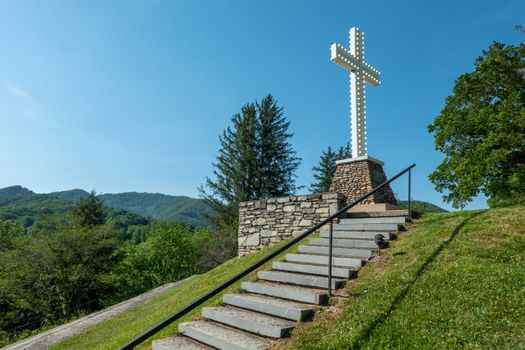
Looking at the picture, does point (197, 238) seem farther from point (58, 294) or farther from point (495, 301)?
point (495, 301)

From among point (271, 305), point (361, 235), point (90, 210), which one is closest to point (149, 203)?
point (90, 210)

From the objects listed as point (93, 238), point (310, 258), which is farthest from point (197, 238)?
point (310, 258)

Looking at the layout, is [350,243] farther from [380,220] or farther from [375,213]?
[375,213]

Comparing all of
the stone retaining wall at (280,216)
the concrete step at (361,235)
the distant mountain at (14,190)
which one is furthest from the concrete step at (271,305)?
the distant mountain at (14,190)

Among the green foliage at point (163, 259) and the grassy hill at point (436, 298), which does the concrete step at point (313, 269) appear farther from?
the green foliage at point (163, 259)

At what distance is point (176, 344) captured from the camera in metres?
4.74

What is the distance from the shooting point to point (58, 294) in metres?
18.1

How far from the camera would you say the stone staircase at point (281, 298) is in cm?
446

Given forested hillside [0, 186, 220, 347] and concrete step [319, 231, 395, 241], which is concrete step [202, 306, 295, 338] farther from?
forested hillside [0, 186, 220, 347]

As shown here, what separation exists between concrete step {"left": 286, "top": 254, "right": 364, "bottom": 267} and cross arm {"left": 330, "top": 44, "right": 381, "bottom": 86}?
6895 mm

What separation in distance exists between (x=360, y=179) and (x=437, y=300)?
21.4 feet

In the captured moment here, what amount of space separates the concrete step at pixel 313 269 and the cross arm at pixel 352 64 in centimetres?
724

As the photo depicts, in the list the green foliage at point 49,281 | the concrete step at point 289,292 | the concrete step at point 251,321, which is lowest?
the green foliage at point 49,281

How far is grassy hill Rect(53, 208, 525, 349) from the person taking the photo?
3.53 metres
